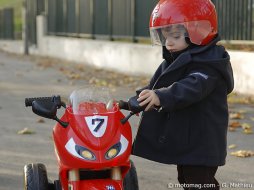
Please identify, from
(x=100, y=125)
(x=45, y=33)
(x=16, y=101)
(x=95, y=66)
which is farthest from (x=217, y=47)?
(x=45, y=33)

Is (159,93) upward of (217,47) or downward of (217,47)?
downward

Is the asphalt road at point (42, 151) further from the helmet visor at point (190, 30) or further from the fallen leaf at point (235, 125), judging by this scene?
the helmet visor at point (190, 30)

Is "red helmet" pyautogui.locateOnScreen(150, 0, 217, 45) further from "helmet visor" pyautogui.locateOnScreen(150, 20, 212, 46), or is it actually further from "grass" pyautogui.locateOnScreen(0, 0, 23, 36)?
"grass" pyautogui.locateOnScreen(0, 0, 23, 36)

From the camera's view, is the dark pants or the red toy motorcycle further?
the dark pants

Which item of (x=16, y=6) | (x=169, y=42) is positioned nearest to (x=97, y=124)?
(x=169, y=42)

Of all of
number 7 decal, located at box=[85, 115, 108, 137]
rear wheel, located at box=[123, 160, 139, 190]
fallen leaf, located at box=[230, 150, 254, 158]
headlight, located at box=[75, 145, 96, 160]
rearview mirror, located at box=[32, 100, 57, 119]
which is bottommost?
fallen leaf, located at box=[230, 150, 254, 158]

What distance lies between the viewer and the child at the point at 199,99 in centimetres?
335

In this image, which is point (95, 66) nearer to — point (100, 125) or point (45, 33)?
point (45, 33)

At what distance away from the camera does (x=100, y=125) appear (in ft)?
10.3

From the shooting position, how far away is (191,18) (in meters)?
3.36

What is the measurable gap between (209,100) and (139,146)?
493 mm

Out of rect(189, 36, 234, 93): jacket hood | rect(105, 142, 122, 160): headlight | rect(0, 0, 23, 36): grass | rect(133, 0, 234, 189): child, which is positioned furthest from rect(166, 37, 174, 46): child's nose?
rect(0, 0, 23, 36): grass

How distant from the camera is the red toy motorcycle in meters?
3.08

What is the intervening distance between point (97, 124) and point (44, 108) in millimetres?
307
